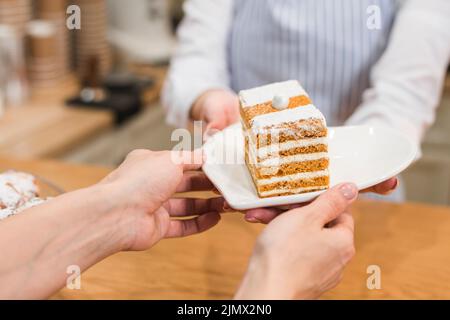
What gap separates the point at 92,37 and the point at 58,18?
19cm

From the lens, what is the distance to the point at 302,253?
720 mm

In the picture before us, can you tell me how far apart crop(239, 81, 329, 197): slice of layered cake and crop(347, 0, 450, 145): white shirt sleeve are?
0.40m

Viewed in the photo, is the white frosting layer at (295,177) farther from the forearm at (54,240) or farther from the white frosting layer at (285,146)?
the forearm at (54,240)

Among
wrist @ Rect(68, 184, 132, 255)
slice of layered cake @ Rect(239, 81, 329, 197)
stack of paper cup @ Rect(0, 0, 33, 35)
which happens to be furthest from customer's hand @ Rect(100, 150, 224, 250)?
stack of paper cup @ Rect(0, 0, 33, 35)

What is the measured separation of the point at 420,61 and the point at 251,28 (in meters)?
0.39

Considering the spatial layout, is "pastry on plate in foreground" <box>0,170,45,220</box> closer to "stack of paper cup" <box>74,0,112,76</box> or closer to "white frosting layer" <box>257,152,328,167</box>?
"white frosting layer" <box>257,152,328,167</box>

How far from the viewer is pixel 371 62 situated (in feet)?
4.44

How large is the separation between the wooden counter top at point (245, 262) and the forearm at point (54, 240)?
0.56ft

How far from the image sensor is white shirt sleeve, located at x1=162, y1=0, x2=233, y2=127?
1426mm

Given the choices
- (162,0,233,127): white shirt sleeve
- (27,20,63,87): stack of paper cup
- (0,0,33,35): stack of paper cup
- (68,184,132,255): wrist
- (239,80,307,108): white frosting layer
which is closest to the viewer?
(68,184,132,255): wrist

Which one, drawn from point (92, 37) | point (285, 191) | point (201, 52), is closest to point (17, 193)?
point (285, 191)

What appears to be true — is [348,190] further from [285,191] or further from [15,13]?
[15,13]

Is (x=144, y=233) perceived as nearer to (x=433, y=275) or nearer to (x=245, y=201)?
(x=245, y=201)

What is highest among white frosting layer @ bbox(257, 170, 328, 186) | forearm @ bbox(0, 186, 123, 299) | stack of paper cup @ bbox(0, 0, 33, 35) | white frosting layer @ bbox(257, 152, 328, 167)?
stack of paper cup @ bbox(0, 0, 33, 35)
